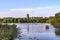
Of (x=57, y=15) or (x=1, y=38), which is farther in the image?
(x=57, y=15)

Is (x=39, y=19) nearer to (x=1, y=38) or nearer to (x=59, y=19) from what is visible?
(x=59, y=19)

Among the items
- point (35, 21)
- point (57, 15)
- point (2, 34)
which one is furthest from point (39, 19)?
point (2, 34)

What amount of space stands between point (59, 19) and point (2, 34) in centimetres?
6721

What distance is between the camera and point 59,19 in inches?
3265

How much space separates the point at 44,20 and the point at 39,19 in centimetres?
344

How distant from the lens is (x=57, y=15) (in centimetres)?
8769

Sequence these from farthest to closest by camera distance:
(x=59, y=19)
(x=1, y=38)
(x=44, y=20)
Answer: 1. (x=44, y=20)
2. (x=59, y=19)
3. (x=1, y=38)

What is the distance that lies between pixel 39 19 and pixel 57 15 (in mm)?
27639

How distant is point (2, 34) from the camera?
1766 centimetres

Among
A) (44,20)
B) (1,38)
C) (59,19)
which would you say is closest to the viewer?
(1,38)

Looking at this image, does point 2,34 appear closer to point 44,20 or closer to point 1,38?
point 1,38

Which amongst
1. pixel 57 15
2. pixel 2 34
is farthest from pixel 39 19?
pixel 2 34

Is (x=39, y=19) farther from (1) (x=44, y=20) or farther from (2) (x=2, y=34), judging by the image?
(2) (x=2, y=34)

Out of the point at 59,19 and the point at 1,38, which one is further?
the point at 59,19
